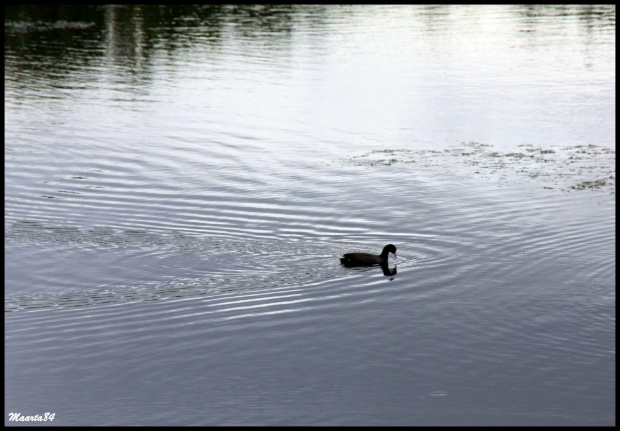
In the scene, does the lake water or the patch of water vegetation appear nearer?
the lake water

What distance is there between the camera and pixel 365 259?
15664 millimetres

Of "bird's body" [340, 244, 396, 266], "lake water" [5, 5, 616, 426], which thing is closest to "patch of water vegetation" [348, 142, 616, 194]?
"lake water" [5, 5, 616, 426]

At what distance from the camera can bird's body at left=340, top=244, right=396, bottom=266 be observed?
15.7 meters

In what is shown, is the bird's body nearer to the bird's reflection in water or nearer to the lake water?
the bird's reflection in water

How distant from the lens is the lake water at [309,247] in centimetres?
1119

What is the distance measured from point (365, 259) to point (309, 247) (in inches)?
60.4

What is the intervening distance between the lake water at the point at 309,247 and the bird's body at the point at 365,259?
175 mm

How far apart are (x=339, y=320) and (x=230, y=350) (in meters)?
1.98

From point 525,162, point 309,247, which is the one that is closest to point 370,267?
point 309,247

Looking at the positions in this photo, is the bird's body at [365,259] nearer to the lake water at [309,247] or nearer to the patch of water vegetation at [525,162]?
the lake water at [309,247]

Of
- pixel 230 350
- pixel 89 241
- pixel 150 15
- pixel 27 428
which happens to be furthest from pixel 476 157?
pixel 150 15

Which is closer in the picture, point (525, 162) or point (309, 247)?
point (309, 247)

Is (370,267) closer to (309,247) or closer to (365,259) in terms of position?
(365,259)

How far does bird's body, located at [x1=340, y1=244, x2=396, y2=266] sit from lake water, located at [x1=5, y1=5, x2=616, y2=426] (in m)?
0.18
